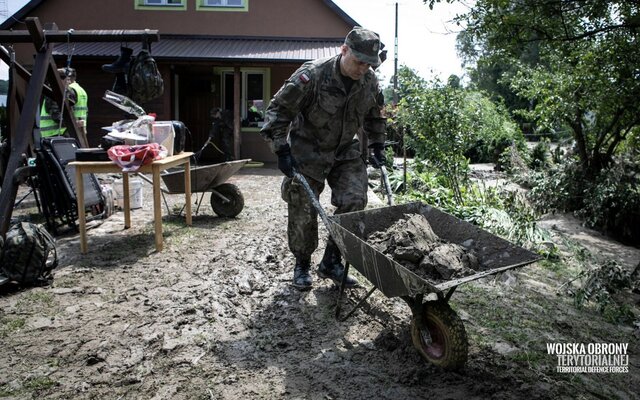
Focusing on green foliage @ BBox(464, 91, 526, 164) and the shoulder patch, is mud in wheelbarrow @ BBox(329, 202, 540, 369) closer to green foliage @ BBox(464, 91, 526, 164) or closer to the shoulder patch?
the shoulder patch

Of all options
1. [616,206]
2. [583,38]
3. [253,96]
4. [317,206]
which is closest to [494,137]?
[253,96]

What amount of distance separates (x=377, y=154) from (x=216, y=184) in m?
2.85

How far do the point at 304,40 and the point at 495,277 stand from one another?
10.4m

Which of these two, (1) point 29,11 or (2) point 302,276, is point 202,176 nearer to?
(2) point 302,276

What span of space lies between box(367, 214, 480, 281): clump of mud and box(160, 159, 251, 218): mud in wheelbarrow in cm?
316

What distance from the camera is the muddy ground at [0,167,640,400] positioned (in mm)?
2707

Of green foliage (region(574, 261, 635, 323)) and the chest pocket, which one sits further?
green foliage (region(574, 261, 635, 323))

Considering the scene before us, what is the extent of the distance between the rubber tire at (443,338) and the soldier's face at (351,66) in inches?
65.2

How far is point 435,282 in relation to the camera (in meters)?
2.78

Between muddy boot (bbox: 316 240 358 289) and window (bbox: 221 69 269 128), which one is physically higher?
window (bbox: 221 69 269 128)

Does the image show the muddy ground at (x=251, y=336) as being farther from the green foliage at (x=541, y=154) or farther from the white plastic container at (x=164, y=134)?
the green foliage at (x=541, y=154)

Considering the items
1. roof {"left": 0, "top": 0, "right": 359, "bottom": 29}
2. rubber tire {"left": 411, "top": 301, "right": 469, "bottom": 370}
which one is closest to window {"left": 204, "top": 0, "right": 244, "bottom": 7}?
roof {"left": 0, "top": 0, "right": 359, "bottom": 29}

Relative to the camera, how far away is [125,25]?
44.7 ft

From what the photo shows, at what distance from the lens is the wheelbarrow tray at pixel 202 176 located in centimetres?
605
